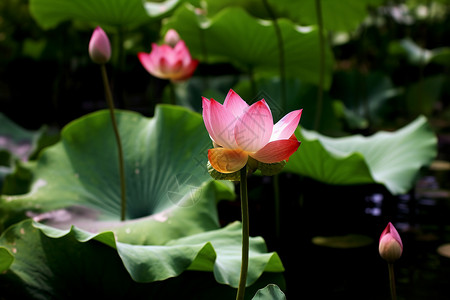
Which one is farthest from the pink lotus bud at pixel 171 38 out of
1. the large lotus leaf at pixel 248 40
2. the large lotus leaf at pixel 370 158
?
the large lotus leaf at pixel 370 158

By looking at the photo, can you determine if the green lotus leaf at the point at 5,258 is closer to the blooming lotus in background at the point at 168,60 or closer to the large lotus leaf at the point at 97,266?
the large lotus leaf at the point at 97,266

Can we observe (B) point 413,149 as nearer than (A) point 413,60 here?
Yes

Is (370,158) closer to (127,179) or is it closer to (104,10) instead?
(127,179)

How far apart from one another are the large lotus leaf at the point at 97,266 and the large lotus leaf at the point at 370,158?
41cm

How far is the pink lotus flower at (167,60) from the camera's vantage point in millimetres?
1521

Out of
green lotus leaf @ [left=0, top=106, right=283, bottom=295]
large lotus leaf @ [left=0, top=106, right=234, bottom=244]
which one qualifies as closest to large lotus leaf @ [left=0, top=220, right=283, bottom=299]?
green lotus leaf @ [left=0, top=106, right=283, bottom=295]

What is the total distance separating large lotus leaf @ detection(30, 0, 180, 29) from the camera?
1659 millimetres

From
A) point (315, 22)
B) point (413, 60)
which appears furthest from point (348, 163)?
point (413, 60)

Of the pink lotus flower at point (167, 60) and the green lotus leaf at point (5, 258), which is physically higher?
the pink lotus flower at point (167, 60)

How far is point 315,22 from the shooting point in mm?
2410

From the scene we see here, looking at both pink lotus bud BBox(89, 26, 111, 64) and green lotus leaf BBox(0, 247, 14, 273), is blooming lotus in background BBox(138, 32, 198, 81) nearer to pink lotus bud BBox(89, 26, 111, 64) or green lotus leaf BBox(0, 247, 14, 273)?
pink lotus bud BBox(89, 26, 111, 64)

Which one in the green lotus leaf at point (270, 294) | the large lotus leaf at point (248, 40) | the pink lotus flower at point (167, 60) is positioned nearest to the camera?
the green lotus leaf at point (270, 294)

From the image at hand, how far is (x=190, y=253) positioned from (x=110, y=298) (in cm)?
19

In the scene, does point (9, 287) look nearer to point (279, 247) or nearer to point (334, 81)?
point (279, 247)
